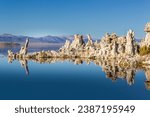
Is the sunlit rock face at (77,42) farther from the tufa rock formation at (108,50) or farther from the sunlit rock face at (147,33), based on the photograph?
the sunlit rock face at (147,33)

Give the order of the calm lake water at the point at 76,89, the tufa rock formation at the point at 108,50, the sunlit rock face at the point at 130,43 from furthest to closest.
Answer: the sunlit rock face at the point at 130,43 → the tufa rock formation at the point at 108,50 → the calm lake water at the point at 76,89

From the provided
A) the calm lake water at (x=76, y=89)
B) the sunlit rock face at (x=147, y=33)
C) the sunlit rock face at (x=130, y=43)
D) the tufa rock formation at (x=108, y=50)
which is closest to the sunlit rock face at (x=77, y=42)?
the tufa rock formation at (x=108, y=50)

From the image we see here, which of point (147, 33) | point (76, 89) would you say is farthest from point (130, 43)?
point (76, 89)

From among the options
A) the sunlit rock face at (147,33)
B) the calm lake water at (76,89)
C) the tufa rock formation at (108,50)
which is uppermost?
the sunlit rock face at (147,33)

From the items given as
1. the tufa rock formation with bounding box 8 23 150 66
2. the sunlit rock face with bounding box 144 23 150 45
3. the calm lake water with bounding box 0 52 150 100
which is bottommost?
the calm lake water with bounding box 0 52 150 100

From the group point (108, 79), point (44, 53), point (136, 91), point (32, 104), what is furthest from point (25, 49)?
point (32, 104)

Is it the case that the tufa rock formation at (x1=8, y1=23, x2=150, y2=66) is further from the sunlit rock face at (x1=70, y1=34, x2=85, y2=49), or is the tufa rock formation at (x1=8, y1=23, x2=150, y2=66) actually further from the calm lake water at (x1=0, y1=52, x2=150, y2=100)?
the calm lake water at (x1=0, y1=52, x2=150, y2=100)

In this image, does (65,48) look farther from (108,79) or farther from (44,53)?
(108,79)

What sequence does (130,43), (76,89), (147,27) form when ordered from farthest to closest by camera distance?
(130,43) < (147,27) < (76,89)

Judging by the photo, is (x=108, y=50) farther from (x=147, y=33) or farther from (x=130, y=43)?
(x=147, y=33)

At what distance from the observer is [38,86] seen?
1884 inches

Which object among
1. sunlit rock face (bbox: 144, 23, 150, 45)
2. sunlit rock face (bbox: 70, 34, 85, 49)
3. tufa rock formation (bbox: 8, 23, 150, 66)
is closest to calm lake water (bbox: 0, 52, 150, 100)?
tufa rock formation (bbox: 8, 23, 150, 66)

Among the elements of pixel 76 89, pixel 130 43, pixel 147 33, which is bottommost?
pixel 76 89

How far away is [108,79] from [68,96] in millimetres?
15457
